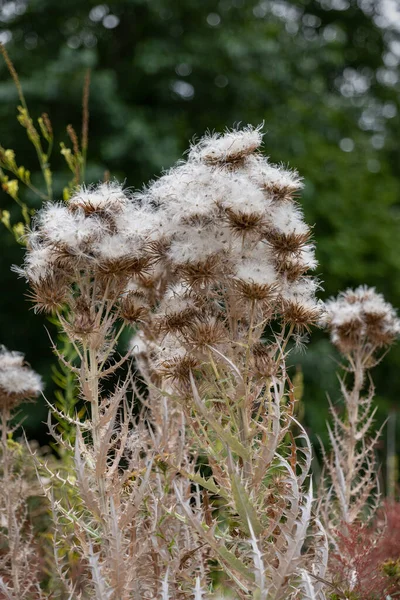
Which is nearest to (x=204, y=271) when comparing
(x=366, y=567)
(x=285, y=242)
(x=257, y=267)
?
(x=257, y=267)

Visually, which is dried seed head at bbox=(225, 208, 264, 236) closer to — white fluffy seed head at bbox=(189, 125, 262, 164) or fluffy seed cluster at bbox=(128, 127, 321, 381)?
fluffy seed cluster at bbox=(128, 127, 321, 381)

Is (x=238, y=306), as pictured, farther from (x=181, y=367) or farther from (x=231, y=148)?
(x=231, y=148)

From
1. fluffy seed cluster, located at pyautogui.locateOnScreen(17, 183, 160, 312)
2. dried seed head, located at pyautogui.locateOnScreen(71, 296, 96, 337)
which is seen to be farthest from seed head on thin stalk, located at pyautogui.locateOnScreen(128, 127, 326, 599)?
dried seed head, located at pyautogui.locateOnScreen(71, 296, 96, 337)

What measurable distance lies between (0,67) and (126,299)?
27.7ft

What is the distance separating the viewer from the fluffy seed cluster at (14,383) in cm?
378

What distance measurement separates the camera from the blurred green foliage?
10359mm

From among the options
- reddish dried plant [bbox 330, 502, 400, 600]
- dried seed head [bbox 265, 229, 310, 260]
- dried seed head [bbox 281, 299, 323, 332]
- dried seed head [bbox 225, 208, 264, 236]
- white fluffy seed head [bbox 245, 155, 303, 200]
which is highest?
white fluffy seed head [bbox 245, 155, 303, 200]

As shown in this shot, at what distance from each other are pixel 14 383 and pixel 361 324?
5.58ft

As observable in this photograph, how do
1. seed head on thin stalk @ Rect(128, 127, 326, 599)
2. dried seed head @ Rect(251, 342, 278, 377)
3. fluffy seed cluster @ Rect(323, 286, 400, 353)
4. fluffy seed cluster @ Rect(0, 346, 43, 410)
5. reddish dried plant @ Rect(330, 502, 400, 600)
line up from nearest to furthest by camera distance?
seed head on thin stalk @ Rect(128, 127, 326, 599), dried seed head @ Rect(251, 342, 278, 377), reddish dried plant @ Rect(330, 502, 400, 600), fluffy seed cluster @ Rect(0, 346, 43, 410), fluffy seed cluster @ Rect(323, 286, 400, 353)

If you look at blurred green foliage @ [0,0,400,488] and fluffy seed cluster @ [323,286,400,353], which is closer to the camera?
fluffy seed cluster @ [323,286,400,353]

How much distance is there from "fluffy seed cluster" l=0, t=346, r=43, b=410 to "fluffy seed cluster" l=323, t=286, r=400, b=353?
1457 mm

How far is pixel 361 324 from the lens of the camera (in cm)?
400

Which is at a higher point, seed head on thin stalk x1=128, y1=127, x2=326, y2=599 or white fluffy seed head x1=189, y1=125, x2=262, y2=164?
white fluffy seed head x1=189, y1=125, x2=262, y2=164

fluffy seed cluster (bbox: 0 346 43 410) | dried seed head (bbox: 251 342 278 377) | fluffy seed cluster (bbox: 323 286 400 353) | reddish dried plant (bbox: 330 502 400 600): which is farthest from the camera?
fluffy seed cluster (bbox: 323 286 400 353)
